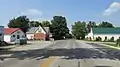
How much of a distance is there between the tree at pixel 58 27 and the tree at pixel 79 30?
9837mm

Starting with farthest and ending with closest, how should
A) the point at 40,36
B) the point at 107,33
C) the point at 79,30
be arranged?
the point at 79,30
the point at 40,36
the point at 107,33

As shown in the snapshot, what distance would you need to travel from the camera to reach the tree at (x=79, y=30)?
167500mm

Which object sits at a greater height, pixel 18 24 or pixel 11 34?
pixel 18 24

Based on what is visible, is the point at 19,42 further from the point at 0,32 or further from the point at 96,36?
the point at 96,36

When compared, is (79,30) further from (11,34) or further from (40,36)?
(11,34)

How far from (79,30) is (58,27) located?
68.1 feet

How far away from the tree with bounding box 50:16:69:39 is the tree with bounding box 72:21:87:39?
984 cm

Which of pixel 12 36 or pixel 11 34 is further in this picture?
pixel 12 36

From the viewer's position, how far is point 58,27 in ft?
501

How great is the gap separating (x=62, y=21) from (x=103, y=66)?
14930 centimetres

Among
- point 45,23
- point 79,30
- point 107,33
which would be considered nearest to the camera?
point 107,33

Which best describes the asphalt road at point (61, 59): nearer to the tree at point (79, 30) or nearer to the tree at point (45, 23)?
the tree at point (45, 23)

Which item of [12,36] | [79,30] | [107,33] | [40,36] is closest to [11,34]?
[12,36]

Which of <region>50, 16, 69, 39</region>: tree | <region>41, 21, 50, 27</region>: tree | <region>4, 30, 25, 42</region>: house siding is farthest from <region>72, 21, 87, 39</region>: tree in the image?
<region>4, 30, 25, 42</region>: house siding
